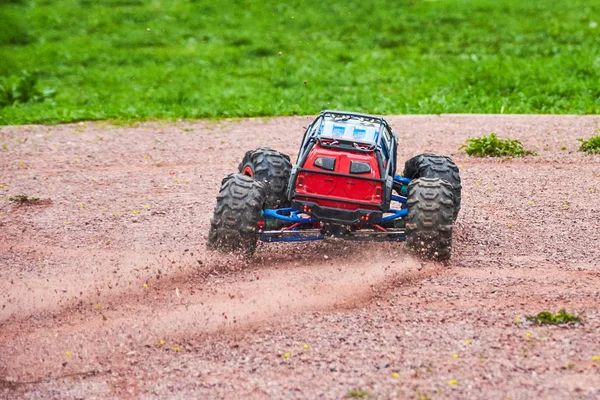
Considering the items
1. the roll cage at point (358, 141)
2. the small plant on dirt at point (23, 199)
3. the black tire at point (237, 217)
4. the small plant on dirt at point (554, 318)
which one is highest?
the roll cage at point (358, 141)

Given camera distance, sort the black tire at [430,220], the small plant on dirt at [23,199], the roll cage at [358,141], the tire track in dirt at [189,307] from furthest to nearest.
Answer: the small plant on dirt at [23,199] → the roll cage at [358,141] → the black tire at [430,220] → the tire track in dirt at [189,307]

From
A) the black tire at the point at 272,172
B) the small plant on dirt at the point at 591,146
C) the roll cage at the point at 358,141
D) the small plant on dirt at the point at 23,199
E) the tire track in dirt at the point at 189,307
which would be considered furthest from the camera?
the small plant on dirt at the point at 591,146

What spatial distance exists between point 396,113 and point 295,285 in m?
9.28

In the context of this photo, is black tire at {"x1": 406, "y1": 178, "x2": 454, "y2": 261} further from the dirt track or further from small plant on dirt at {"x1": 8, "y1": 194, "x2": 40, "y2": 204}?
small plant on dirt at {"x1": 8, "y1": 194, "x2": 40, "y2": 204}

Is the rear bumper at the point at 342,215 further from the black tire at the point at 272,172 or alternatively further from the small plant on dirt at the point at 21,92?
the small plant on dirt at the point at 21,92

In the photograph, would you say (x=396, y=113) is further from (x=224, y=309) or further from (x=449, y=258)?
(x=224, y=309)

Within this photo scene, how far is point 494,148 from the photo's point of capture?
45.0ft

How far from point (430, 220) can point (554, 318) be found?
164 cm

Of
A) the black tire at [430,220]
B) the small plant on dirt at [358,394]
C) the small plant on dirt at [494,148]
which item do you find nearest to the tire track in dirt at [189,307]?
the black tire at [430,220]

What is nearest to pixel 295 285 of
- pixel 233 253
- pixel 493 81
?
pixel 233 253

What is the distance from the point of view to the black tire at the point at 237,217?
8.71 meters

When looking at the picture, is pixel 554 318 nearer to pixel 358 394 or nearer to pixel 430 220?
pixel 430 220

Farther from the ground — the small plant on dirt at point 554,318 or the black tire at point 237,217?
the black tire at point 237,217

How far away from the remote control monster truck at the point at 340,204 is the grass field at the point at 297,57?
826 cm
